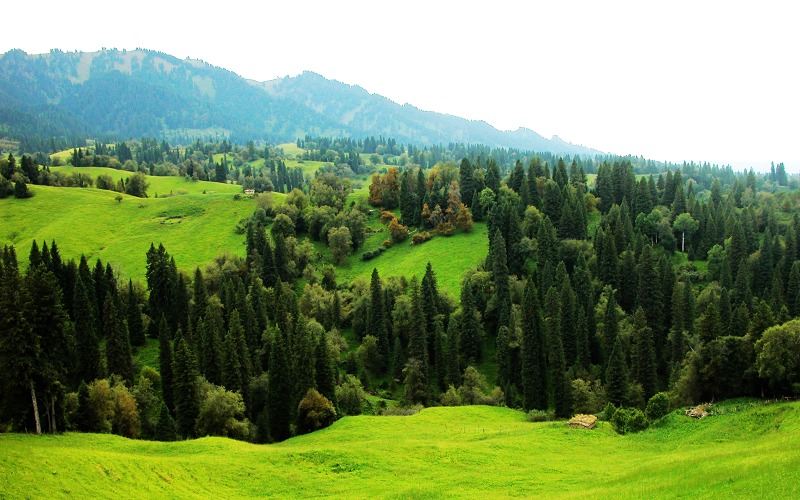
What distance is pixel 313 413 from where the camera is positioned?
7912cm

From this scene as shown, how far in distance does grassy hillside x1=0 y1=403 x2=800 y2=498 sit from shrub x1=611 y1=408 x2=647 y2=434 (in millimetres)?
1432

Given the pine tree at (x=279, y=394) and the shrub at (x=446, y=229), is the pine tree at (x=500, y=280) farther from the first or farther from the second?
the pine tree at (x=279, y=394)

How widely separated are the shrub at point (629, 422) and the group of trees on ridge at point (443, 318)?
39.3 ft

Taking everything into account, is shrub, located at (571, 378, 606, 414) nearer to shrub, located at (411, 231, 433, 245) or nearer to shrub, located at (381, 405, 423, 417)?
shrub, located at (381, 405, 423, 417)

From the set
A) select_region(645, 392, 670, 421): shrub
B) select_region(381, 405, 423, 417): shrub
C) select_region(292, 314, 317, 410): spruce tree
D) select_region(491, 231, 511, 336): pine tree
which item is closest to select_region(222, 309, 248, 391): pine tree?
select_region(292, 314, 317, 410): spruce tree

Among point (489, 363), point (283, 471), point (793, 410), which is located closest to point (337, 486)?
point (283, 471)

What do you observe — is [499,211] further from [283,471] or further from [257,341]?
[283,471]

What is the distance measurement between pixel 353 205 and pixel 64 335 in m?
136

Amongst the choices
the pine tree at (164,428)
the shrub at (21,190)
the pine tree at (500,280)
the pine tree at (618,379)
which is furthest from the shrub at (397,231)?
the shrub at (21,190)

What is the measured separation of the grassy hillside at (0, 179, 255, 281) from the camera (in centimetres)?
16438

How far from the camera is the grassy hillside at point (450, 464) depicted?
40.5 meters

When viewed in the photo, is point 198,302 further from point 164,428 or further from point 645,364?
point 645,364

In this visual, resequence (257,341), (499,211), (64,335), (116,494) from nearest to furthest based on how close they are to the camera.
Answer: (116,494) → (64,335) → (257,341) → (499,211)

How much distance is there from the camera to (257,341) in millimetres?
112500
